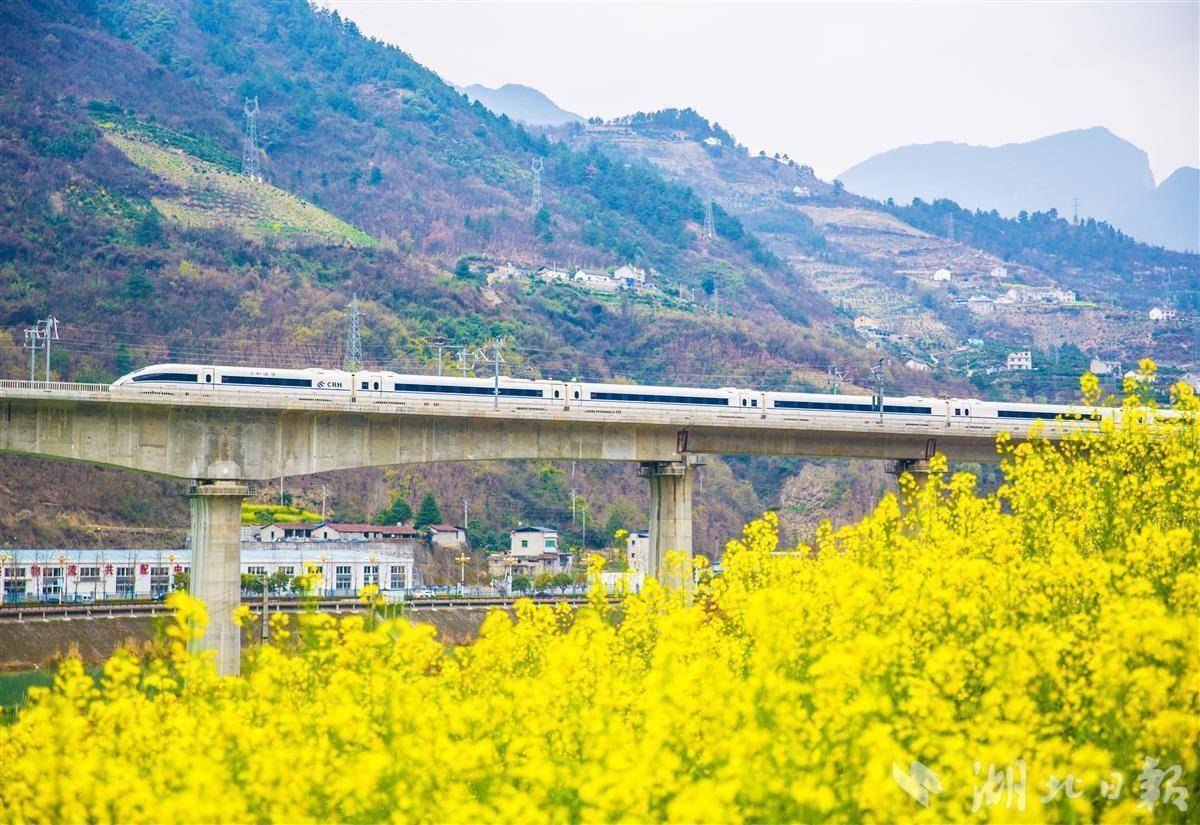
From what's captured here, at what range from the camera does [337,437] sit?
5016 cm

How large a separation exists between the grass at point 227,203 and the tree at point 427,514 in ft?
167

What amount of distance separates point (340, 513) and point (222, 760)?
71771mm

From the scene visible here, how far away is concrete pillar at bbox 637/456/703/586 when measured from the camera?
55.7 m

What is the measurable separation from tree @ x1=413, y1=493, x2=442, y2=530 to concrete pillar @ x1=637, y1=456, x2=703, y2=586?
1287 inches

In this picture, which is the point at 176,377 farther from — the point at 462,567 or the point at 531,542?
the point at 531,542

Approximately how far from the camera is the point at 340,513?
292 feet

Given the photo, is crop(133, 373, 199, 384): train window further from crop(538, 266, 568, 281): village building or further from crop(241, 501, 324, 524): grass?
crop(538, 266, 568, 281): village building

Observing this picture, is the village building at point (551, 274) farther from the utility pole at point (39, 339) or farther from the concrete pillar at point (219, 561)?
the concrete pillar at point (219, 561)

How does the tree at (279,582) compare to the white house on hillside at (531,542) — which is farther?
the white house on hillside at (531,542)

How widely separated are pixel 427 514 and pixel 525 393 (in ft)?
91.9

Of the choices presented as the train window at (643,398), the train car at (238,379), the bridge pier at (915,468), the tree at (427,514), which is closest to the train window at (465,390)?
the train car at (238,379)

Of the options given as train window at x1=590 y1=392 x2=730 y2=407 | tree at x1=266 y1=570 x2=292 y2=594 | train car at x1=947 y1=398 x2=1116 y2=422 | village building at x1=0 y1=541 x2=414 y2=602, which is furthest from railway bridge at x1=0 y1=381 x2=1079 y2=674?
tree at x1=266 y1=570 x2=292 y2=594

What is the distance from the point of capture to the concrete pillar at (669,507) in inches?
2192

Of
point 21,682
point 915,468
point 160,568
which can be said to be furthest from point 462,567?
point 21,682
